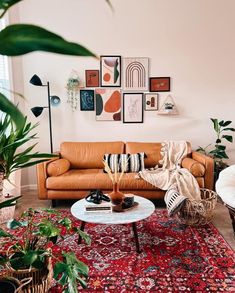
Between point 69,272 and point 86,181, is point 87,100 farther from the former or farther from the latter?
point 69,272

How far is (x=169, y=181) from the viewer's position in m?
3.19

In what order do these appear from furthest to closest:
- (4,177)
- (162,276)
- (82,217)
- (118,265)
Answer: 1. (82,217)
2. (118,265)
3. (162,276)
4. (4,177)

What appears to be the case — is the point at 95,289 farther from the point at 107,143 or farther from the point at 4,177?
the point at 107,143

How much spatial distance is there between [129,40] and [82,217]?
285 centimetres

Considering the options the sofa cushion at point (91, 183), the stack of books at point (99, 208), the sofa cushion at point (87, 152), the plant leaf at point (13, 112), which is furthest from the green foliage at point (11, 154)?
the sofa cushion at point (87, 152)

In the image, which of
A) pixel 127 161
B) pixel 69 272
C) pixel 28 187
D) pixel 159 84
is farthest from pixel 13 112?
pixel 28 187

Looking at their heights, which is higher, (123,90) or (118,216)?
(123,90)

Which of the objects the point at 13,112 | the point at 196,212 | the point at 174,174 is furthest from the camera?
the point at 174,174

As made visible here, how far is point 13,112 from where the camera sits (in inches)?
20.2

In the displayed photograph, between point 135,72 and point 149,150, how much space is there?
1.24 m

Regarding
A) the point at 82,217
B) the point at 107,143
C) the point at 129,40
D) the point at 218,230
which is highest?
the point at 129,40

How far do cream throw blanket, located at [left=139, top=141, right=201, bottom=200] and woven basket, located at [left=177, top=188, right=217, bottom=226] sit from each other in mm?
225

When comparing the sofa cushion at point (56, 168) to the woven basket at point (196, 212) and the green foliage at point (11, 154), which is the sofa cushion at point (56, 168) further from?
the green foliage at point (11, 154)

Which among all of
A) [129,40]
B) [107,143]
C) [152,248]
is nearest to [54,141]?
[107,143]
